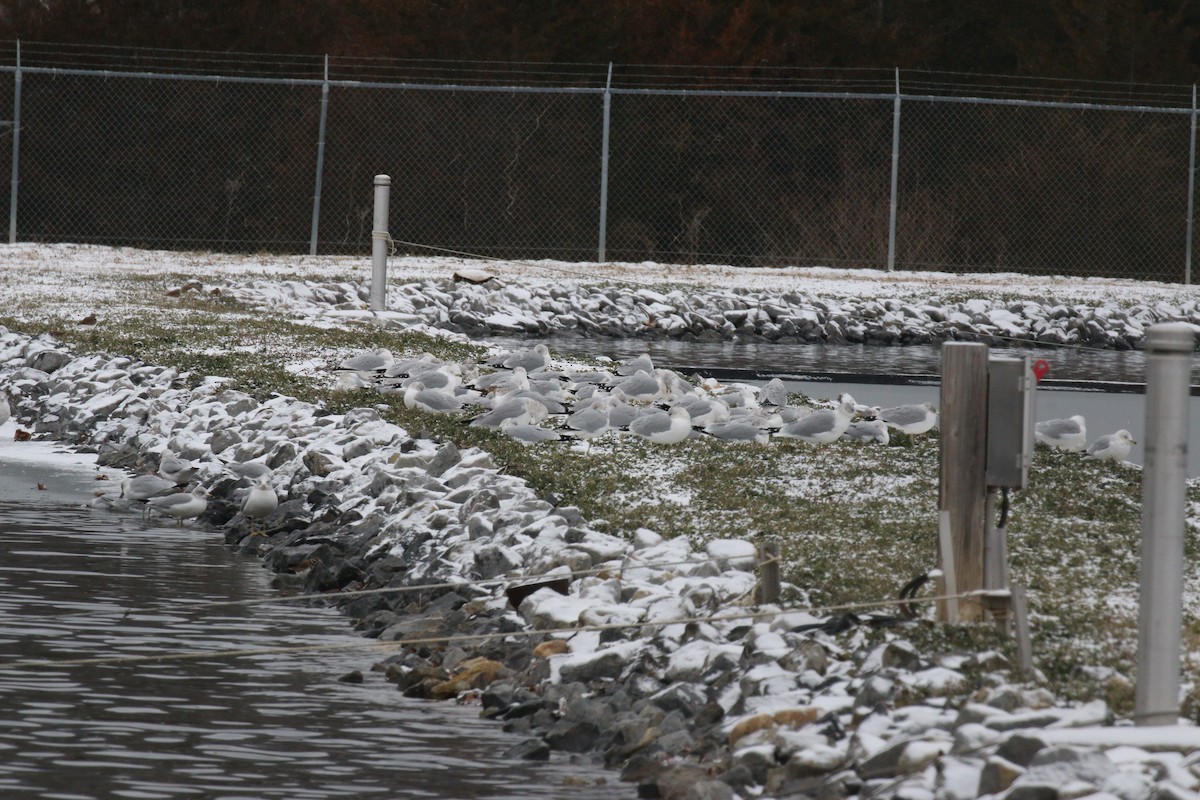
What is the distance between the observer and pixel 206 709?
529cm

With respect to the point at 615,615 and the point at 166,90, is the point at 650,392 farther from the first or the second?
the point at 166,90

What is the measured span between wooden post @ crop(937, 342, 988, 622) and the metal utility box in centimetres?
3

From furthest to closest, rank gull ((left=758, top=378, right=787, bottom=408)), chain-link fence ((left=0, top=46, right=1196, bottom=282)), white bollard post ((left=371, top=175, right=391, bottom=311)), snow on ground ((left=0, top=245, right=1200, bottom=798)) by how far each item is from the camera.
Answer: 1. chain-link fence ((left=0, top=46, right=1196, bottom=282))
2. white bollard post ((left=371, top=175, right=391, bottom=311))
3. gull ((left=758, top=378, right=787, bottom=408))
4. snow on ground ((left=0, top=245, right=1200, bottom=798))

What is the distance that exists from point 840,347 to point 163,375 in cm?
883

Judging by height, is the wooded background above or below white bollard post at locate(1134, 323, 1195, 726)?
above

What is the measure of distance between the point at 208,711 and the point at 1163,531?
3.13 meters

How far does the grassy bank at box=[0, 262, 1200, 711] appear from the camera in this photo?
16.7 ft

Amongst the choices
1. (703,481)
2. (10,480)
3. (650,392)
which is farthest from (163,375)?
(703,481)

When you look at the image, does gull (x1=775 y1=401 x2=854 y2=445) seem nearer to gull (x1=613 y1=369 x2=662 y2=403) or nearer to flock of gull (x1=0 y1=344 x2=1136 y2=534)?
flock of gull (x1=0 y1=344 x2=1136 y2=534)

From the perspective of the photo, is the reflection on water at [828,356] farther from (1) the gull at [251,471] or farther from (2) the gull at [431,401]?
(1) the gull at [251,471]

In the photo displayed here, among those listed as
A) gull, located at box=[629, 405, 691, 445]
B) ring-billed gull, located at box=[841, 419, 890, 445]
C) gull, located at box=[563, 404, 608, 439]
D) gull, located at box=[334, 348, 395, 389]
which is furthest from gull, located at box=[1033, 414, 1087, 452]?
gull, located at box=[334, 348, 395, 389]

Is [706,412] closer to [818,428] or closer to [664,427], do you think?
[664,427]

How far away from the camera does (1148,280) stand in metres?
23.1

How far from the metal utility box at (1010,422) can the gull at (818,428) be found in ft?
11.4
